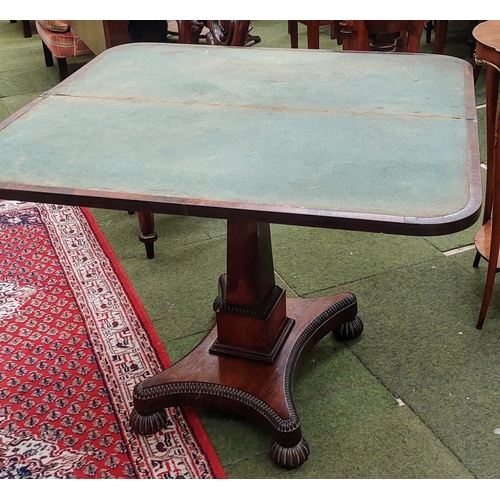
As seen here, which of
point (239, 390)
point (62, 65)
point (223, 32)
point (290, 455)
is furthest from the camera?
point (62, 65)

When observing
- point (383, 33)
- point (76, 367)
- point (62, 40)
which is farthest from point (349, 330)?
point (62, 40)

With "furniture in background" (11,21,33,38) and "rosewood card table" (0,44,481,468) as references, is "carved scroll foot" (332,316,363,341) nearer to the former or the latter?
"rosewood card table" (0,44,481,468)

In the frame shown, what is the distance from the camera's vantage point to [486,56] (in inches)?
67.5

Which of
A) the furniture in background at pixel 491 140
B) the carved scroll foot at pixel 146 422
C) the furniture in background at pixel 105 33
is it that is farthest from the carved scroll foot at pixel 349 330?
the furniture in background at pixel 105 33

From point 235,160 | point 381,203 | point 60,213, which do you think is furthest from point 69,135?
point 60,213

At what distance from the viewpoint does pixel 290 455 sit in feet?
4.78

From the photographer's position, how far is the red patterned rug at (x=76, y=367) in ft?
4.95

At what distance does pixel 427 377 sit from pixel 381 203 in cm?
85

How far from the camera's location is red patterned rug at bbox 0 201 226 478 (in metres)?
1.51

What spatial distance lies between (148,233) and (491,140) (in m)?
1.17

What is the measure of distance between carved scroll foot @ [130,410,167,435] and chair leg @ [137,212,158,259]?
2.68 feet

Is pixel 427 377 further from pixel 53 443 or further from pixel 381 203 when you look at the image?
pixel 53 443

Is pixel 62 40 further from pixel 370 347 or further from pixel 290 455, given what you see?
pixel 290 455

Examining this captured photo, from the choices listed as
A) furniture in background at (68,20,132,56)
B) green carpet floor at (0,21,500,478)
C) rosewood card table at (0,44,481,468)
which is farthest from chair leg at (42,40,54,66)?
rosewood card table at (0,44,481,468)
